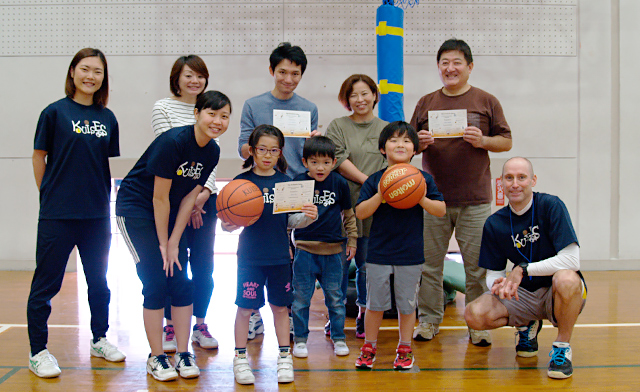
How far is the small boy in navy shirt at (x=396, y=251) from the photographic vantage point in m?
2.60

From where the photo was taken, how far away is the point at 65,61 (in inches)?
217

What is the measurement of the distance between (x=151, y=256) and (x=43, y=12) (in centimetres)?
463

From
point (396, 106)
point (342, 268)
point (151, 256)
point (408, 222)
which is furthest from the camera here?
point (396, 106)

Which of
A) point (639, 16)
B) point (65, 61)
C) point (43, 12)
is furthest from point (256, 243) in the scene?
point (639, 16)

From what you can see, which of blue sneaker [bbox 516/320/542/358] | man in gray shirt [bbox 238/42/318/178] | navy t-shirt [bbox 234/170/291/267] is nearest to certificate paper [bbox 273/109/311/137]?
man in gray shirt [bbox 238/42/318/178]

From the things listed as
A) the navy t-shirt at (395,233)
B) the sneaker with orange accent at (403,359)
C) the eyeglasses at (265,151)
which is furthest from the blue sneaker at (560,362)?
the eyeglasses at (265,151)

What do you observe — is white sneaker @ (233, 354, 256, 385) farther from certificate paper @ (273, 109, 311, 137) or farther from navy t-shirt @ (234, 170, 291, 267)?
certificate paper @ (273, 109, 311, 137)

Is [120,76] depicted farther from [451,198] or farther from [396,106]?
[451,198]

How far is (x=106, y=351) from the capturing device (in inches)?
109

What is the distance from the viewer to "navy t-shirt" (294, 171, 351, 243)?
281 cm

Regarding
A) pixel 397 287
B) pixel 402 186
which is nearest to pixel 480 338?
pixel 397 287

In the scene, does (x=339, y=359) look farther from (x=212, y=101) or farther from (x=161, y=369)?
(x=212, y=101)

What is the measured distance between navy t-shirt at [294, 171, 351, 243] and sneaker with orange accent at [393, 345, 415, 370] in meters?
0.73

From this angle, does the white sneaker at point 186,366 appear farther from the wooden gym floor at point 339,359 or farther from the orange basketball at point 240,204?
the orange basketball at point 240,204
